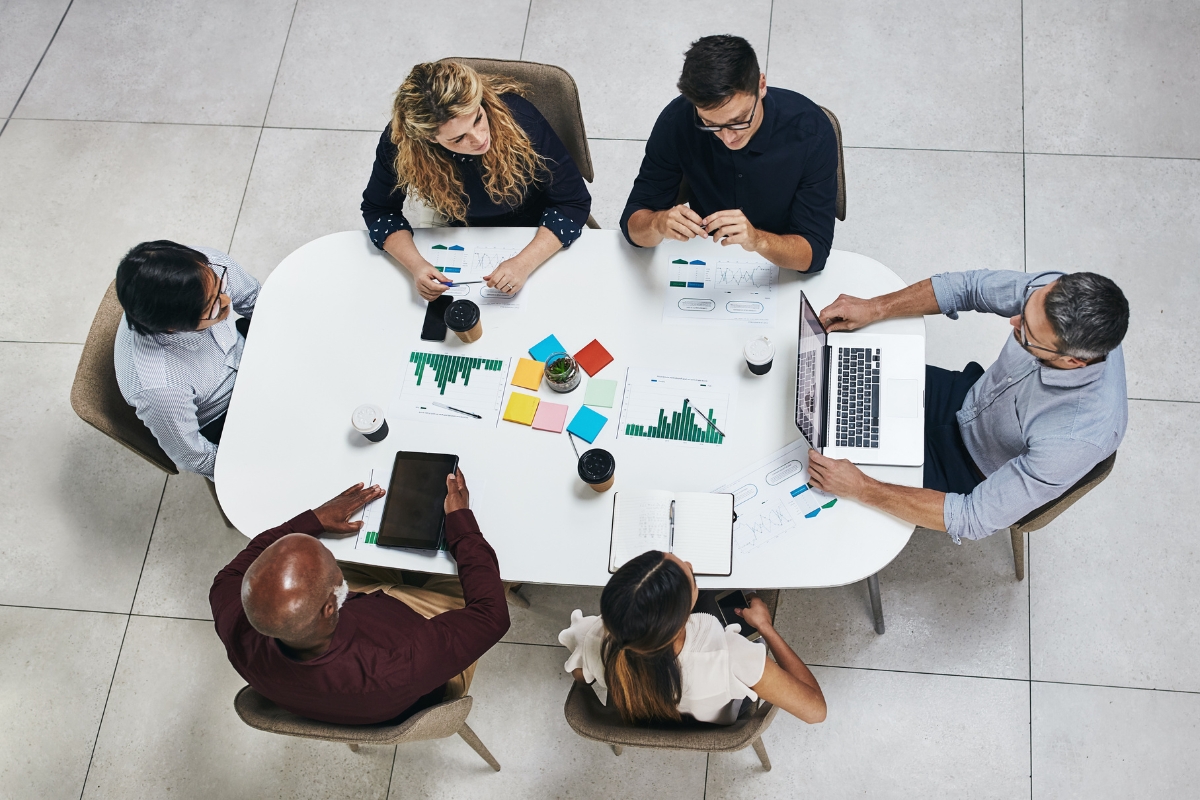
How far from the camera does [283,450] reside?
209 cm

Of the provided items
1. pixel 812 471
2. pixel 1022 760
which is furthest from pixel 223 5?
pixel 1022 760

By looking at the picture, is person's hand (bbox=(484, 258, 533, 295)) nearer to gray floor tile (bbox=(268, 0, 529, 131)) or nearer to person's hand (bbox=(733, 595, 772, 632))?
person's hand (bbox=(733, 595, 772, 632))

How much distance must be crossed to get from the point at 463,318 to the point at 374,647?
2.63ft

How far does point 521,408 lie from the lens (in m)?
2.04

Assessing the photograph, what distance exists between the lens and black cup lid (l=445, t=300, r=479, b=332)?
81.7 inches

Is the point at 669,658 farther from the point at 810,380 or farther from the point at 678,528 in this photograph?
the point at 810,380

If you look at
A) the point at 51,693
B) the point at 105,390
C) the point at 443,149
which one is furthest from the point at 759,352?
the point at 51,693

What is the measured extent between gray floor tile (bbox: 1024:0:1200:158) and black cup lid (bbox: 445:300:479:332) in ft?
7.46

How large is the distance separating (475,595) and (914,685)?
4.71 ft

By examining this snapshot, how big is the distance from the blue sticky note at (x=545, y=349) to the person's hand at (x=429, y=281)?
0.31m

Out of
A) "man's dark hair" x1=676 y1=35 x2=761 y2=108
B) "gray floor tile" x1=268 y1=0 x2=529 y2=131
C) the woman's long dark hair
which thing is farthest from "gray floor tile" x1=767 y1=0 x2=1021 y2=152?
the woman's long dark hair

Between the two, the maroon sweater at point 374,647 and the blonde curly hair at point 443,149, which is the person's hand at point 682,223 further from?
the maroon sweater at point 374,647

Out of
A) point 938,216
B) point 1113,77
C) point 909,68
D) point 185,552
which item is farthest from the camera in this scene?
point 909,68

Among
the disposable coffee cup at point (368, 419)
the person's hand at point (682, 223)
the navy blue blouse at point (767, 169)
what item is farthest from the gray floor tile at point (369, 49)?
the disposable coffee cup at point (368, 419)
